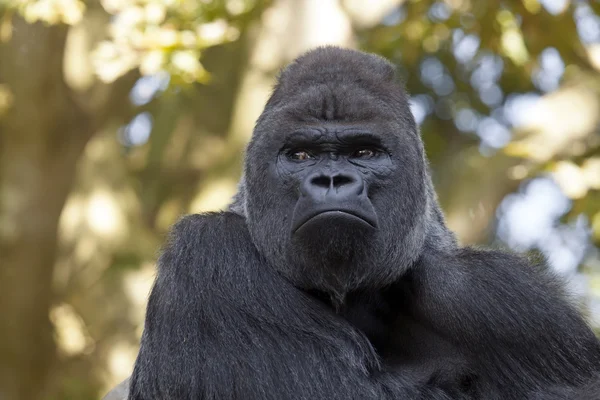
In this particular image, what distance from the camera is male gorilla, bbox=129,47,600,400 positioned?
3502 mm

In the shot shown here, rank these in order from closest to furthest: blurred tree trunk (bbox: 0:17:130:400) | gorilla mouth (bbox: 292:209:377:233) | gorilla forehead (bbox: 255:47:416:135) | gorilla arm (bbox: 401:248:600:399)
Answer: gorilla mouth (bbox: 292:209:377:233) → gorilla arm (bbox: 401:248:600:399) → gorilla forehead (bbox: 255:47:416:135) → blurred tree trunk (bbox: 0:17:130:400)

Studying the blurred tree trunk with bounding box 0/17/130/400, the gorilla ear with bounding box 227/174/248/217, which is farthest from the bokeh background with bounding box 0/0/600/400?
the gorilla ear with bounding box 227/174/248/217

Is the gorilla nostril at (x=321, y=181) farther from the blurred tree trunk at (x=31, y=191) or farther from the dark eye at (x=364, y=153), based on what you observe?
the blurred tree trunk at (x=31, y=191)

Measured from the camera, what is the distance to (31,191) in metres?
10.1

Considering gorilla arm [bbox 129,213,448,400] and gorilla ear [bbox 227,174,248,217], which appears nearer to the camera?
gorilla arm [bbox 129,213,448,400]

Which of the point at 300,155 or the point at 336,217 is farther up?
the point at 300,155

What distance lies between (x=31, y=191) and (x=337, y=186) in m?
7.29

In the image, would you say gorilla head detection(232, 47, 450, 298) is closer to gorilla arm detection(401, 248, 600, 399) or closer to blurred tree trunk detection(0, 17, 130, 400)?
gorilla arm detection(401, 248, 600, 399)

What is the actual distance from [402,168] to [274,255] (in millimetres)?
663

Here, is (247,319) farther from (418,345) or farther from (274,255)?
(418,345)

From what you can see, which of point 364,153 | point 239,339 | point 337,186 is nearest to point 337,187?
point 337,186

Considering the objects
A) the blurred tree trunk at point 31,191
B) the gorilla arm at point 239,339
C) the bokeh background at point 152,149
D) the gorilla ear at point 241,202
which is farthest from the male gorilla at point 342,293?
the blurred tree trunk at point 31,191

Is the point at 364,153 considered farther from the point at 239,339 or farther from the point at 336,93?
the point at 239,339

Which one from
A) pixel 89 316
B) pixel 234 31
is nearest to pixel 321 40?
pixel 234 31
